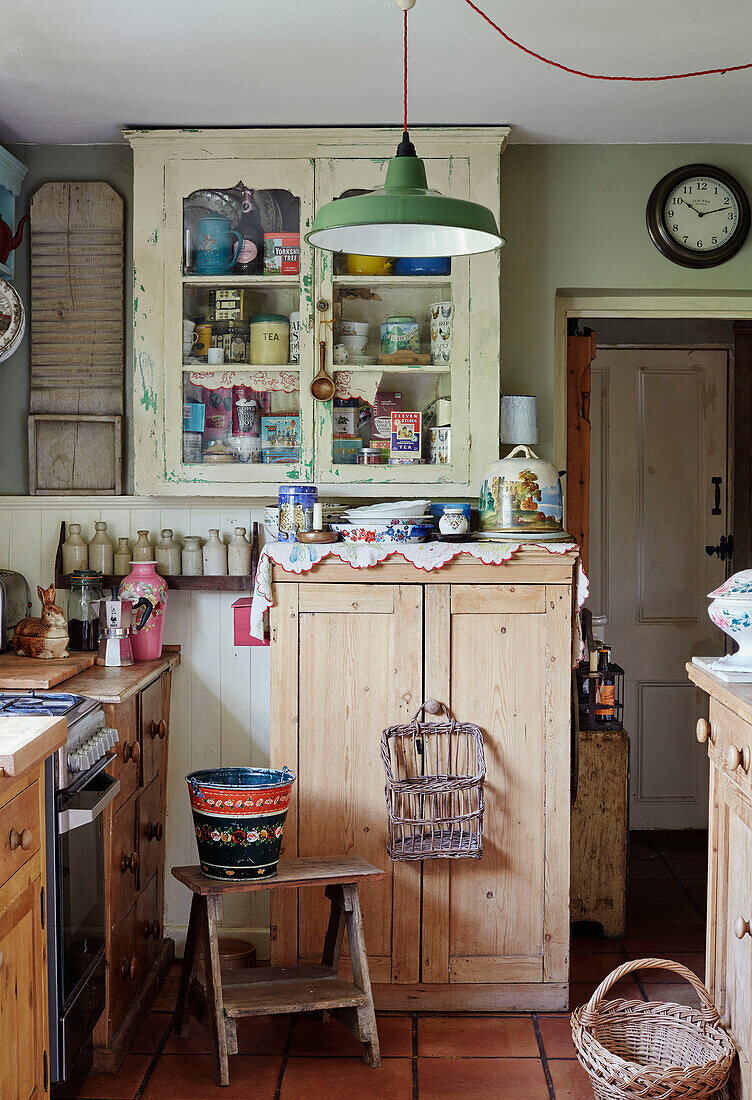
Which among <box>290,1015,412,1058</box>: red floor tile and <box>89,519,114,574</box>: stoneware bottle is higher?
<box>89,519,114,574</box>: stoneware bottle

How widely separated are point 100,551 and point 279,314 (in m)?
0.97

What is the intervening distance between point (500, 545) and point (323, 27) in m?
1.42

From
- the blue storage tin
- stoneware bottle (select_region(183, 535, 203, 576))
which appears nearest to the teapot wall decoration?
Result: stoneware bottle (select_region(183, 535, 203, 576))

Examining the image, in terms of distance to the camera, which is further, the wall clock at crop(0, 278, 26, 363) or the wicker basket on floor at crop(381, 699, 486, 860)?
the wall clock at crop(0, 278, 26, 363)

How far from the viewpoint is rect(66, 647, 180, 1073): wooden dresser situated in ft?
8.61

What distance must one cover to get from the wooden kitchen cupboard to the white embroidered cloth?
0.19 feet

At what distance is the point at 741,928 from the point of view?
6.81ft

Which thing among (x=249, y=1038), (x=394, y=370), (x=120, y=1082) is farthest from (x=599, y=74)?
(x=120, y=1082)

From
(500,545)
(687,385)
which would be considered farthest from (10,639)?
(687,385)

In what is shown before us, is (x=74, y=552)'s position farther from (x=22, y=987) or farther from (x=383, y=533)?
(x=22, y=987)

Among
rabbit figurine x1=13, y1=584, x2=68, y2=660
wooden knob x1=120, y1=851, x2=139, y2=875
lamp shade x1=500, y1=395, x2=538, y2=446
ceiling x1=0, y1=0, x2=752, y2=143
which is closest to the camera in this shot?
ceiling x1=0, y1=0, x2=752, y2=143

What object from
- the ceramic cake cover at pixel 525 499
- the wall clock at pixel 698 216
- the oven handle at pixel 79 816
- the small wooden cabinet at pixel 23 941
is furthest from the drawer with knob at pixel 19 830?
the wall clock at pixel 698 216

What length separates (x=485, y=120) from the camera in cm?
311

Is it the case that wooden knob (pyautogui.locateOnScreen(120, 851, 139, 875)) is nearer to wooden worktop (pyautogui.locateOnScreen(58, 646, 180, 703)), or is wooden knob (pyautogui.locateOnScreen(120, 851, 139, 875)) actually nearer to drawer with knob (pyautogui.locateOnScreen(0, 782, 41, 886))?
wooden worktop (pyautogui.locateOnScreen(58, 646, 180, 703))
